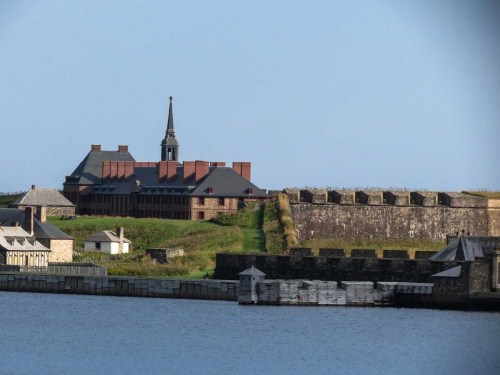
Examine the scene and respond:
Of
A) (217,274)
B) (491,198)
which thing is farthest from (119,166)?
(217,274)

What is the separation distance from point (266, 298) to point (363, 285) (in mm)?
3874

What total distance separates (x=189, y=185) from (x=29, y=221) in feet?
55.4

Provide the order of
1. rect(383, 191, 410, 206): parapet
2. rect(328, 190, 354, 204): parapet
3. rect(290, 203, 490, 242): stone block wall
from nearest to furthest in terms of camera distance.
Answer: rect(290, 203, 490, 242): stone block wall → rect(328, 190, 354, 204): parapet → rect(383, 191, 410, 206): parapet

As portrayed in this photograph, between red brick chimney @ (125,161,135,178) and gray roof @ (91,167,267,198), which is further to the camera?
red brick chimney @ (125,161,135,178)

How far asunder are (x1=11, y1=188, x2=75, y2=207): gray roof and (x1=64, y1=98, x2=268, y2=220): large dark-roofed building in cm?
344

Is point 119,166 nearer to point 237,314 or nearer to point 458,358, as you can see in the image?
point 237,314

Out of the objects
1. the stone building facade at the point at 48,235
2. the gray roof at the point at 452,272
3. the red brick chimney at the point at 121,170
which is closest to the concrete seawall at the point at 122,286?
the stone building facade at the point at 48,235

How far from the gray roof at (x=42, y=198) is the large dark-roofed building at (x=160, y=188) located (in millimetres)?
3438

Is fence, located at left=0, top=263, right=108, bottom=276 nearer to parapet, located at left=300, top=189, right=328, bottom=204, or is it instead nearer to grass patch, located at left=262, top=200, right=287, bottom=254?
grass patch, located at left=262, top=200, right=287, bottom=254

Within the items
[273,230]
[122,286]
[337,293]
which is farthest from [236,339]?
[273,230]

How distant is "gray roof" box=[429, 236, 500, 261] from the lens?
7425cm

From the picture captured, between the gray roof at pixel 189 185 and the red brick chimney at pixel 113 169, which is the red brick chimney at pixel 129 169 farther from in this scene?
the red brick chimney at pixel 113 169

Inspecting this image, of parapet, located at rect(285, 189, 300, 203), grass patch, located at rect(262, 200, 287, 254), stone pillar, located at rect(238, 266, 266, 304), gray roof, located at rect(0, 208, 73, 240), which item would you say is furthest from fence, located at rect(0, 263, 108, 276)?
parapet, located at rect(285, 189, 300, 203)

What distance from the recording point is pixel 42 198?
108 m
